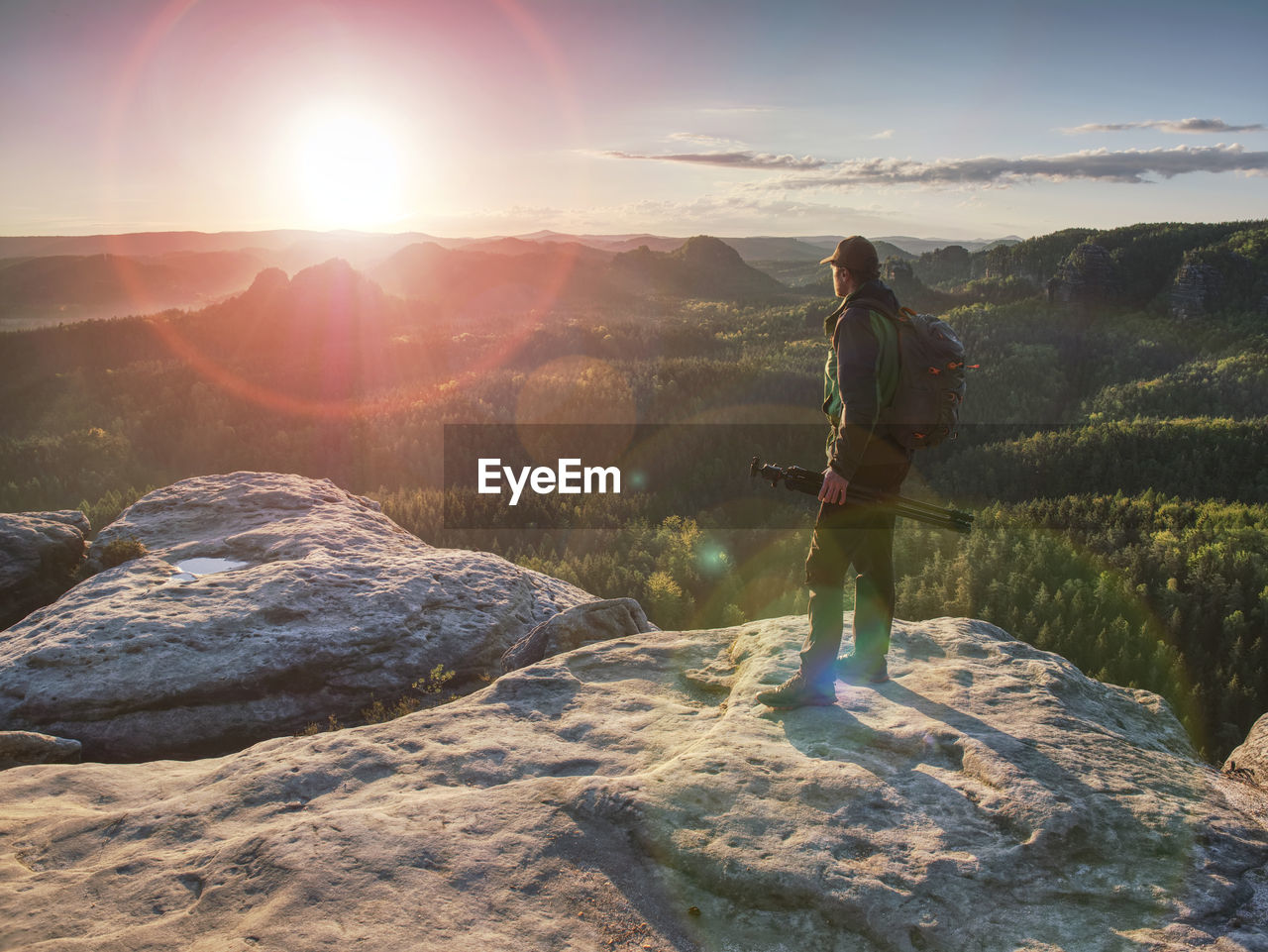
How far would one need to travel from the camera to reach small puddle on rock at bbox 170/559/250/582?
29.9ft

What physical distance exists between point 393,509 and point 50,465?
51.3 ft

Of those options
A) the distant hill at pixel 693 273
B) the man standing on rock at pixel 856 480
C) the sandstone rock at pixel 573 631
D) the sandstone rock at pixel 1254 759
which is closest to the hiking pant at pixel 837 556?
the man standing on rock at pixel 856 480

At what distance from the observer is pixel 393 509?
21.1 meters

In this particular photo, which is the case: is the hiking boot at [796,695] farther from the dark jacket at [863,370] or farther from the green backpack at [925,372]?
the green backpack at [925,372]

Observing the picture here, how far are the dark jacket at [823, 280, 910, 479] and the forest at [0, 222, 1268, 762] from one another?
30.2 ft

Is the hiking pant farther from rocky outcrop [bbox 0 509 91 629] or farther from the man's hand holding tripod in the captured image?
rocky outcrop [bbox 0 509 91 629]

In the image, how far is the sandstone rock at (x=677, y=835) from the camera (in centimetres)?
344

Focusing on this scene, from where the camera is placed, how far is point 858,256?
514 cm

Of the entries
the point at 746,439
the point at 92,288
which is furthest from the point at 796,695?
the point at 92,288

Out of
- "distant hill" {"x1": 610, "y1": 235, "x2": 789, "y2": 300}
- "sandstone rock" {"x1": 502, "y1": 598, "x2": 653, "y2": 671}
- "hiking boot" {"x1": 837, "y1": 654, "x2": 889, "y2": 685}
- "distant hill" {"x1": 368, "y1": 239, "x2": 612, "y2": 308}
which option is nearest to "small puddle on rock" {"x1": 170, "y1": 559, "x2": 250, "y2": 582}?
"sandstone rock" {"x1": 502, "y1": 598, "x2": 653, "y2": 671}

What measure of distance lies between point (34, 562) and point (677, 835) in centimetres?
1057

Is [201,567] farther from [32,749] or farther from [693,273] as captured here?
[693,273]

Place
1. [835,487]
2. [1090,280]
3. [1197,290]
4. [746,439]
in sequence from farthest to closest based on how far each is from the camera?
[1090,280] < [1197,290] < [746,439] < [835,487]

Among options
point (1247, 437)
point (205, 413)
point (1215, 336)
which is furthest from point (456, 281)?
point (1247, 437)
